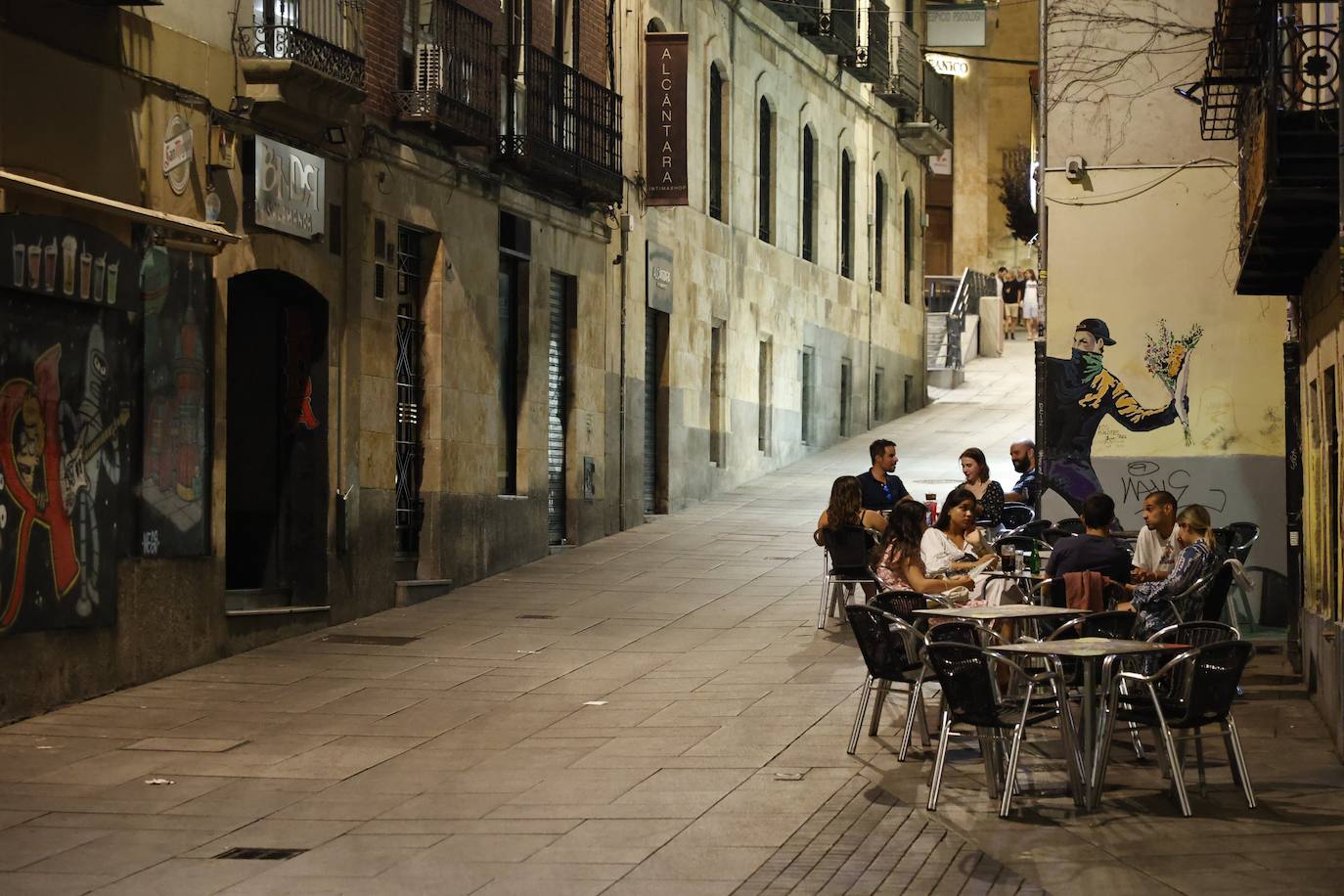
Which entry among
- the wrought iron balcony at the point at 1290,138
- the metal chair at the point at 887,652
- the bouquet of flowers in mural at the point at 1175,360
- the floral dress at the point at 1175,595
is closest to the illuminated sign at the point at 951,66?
the bouquet of flowers in mural at the point at 1175,360

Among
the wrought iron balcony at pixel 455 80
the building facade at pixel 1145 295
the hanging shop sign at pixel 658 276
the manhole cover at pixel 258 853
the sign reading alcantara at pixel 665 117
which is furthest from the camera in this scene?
the hanging shop sign at pixel 658 276

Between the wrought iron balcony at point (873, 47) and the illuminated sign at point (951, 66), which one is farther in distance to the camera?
the illuminated sign at point (951, 66)

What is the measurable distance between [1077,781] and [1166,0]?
35.5 ft

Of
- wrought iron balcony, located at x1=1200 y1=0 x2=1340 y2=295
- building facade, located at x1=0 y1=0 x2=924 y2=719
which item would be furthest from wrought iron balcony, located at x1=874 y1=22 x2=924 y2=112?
wrought iron balcony, located at x1=1200 y1=0 x2=1340 y2=295

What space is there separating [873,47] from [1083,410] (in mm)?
19287

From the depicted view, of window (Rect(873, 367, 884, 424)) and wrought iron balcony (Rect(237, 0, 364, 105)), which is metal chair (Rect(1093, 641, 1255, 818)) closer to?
wrought iron balcony (Rect(237, 0, 364, 105))

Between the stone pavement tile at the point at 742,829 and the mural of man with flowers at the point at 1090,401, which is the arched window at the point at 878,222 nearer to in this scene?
the mural of man with flowers at the point at 1090,401

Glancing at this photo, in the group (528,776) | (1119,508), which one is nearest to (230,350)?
(528,776)

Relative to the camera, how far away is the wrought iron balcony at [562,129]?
69.5 feet

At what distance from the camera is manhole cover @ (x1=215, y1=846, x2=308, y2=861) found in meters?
8.98

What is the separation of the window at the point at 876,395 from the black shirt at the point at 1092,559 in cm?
2541

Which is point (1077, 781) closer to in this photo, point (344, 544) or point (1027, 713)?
point (1027, 713)

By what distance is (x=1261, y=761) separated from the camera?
11.4 metres

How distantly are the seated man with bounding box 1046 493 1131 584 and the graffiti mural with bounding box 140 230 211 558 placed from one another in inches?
261
